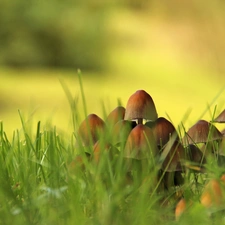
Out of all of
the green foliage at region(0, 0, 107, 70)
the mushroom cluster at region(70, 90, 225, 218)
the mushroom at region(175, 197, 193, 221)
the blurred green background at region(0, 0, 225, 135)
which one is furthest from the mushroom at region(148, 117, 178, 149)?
the green foliage at region(0, 0, 107, 70)

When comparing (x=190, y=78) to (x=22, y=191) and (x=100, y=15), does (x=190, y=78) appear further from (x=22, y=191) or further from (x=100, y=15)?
(x=22, y=191)

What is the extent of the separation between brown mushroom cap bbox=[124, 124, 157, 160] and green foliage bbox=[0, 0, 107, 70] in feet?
23.1

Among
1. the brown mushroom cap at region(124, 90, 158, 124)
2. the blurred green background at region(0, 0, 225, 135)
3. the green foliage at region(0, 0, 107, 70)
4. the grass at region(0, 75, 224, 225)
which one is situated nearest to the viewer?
the grass at region(0, 75, 224, 225)

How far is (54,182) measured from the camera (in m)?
0.88

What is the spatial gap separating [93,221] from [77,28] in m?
7.99

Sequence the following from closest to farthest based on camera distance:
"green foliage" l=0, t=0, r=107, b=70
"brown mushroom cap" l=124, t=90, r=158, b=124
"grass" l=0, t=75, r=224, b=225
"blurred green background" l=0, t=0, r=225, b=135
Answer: "grass" l=0, t=75, r=224, b=225 → "brown mushroom cap" l=124, t=90, r=158, b=124 → "blurred green background" l=0, t=0, r=225, b=135 → "green foliage" l=0, t=0, r=107, b=70

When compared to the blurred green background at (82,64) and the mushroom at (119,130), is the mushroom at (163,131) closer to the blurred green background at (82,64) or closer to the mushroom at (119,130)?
the mushroom at (119,130)

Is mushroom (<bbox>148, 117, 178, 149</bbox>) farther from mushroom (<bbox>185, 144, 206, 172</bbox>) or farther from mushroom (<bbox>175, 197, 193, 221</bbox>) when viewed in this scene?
mushroom (<bbox>175, 197, 193, 221</bbox>)


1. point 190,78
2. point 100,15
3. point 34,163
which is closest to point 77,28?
point 100,15

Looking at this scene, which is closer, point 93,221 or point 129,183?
point 93,221

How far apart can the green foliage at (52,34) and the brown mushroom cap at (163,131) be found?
22.9ft

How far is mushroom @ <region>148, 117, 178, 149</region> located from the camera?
93 centimetres

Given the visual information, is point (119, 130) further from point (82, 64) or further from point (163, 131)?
point (82, 64)

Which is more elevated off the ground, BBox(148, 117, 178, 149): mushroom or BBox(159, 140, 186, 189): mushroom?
BBox(148, 117, 178, 149): mushroom
